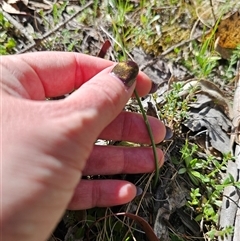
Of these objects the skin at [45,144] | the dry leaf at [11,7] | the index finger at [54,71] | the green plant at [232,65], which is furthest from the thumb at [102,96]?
the dry leaf at [11,7]

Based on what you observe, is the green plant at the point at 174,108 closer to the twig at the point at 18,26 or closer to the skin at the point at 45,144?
the skin at the point at 45,144

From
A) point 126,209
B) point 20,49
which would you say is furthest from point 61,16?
point 126,209

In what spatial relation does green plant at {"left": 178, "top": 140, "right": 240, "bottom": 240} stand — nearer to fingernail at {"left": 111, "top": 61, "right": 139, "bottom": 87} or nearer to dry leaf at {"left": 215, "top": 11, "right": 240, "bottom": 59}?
fingernail at {"left": 111, "top": 61, "right": 139, "bottom": 87}

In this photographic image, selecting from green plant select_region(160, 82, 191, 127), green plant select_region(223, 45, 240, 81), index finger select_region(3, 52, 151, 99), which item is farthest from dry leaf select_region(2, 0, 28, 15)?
green plant select_region(223, 45, 240, 81)

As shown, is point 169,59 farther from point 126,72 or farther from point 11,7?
point 11,7

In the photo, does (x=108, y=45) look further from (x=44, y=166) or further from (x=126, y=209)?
(x=44, y=166)

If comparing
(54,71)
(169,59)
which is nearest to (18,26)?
(54,71)
